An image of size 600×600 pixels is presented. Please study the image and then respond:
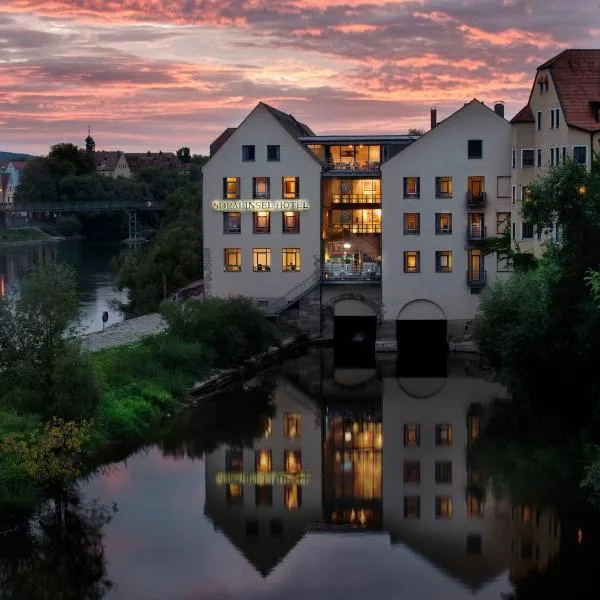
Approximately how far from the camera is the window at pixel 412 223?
56531 mm

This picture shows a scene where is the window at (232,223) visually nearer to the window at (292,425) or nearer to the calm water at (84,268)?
the calm water at (84,268)

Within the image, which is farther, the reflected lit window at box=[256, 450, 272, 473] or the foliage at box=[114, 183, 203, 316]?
the foliage at box=[114, 183, 203, 316]

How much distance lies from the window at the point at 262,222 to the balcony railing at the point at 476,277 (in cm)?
1031

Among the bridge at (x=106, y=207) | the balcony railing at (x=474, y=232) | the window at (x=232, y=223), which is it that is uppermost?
the bridge at (x=106, y=207)

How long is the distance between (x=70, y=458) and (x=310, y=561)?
7.59m

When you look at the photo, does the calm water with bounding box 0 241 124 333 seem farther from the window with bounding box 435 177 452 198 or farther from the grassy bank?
the window with bounding box 435 177 452 198

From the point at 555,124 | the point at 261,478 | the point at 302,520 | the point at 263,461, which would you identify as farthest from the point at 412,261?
the point at 302,520

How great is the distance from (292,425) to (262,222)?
784 inches

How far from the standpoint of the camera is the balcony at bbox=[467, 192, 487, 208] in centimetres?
5572

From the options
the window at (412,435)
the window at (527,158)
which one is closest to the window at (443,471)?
the window at (412,435)

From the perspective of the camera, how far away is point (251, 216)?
58.3 metres

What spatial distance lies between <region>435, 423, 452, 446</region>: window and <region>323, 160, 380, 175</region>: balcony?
21.9m

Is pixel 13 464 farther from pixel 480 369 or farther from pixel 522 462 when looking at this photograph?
pixel 480 369

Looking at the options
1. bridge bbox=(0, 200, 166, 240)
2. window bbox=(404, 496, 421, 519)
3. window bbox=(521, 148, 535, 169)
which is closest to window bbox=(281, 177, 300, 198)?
window bbox=(521, 148, 535, 169)
